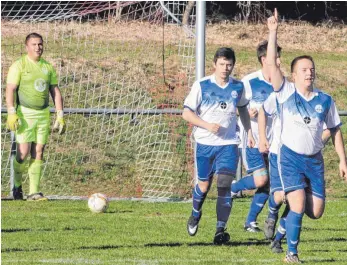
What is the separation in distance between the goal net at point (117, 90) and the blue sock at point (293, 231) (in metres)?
6.23

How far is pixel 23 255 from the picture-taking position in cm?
923

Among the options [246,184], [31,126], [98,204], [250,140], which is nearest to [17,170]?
[31,126]

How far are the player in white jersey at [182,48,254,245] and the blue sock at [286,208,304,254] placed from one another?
1.28 meters

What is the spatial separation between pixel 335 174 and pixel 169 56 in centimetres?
405

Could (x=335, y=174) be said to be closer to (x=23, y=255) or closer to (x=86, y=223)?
(x=86, y=223)

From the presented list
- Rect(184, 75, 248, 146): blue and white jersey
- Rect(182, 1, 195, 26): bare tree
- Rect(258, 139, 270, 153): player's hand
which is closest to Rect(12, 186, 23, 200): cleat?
Rect(182, 1, 195, 26): bare tree

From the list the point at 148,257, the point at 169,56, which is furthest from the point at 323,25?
the point at 148,257

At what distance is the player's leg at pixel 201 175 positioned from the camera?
10.2m

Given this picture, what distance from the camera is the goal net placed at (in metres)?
A: 15.5

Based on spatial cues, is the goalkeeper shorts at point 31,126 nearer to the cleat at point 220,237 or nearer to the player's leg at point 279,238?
the cleat at point 220,237

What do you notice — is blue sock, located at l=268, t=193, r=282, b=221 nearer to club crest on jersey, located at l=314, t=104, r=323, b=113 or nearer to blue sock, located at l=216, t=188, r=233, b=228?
blue sock, located at l=216, t=188, r=233, b=228

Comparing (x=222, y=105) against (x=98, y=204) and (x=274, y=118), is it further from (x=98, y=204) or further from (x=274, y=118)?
(x=98, y=204)

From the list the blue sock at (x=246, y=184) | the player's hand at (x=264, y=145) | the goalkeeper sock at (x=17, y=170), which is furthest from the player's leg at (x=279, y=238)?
the goalkeeper sock at (x=17, y=170)

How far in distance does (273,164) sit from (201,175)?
917mm
